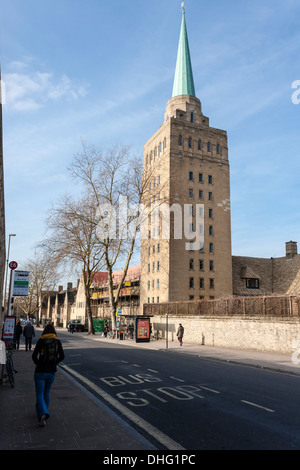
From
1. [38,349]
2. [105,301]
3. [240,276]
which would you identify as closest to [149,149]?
[240,276]

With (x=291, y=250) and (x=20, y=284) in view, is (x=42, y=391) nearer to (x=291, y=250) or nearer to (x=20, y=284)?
(x=20, y=284)

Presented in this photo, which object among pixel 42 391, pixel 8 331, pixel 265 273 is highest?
pixel 265 273

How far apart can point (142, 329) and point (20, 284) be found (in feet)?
39.9

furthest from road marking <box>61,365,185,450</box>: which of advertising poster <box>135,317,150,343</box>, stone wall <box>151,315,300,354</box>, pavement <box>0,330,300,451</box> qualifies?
advertising poster <box>135,317,150,343</box>

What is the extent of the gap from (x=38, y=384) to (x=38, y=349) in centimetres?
62

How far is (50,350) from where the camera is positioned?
276 inches

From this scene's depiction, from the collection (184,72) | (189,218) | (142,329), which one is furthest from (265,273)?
(184,72)

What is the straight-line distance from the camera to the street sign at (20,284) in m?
23.9

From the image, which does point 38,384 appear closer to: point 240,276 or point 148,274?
point 148,274

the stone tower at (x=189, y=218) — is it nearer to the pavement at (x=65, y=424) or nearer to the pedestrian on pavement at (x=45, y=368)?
the pavement at (x=65, y=424)

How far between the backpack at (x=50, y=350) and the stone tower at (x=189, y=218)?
140 feet

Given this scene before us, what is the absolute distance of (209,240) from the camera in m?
55.1

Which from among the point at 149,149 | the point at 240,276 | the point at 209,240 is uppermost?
the point at 149,149
